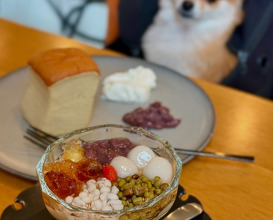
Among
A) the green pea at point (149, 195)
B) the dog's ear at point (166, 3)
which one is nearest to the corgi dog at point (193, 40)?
the dog's ear at point (166, 3)

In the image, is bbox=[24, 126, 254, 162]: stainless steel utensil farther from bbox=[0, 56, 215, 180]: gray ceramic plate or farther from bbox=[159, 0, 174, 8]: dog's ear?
bbox=[159, 0, 174, 8]: dog's ear

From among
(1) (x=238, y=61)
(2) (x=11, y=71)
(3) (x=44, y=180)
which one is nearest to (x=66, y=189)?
(3) (x=44, y=180)

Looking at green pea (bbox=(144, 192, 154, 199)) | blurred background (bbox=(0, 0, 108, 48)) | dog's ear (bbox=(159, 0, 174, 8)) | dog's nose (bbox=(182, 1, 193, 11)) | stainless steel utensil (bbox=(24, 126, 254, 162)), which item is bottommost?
blurred background (bbox=(0, 0, 108, 48))

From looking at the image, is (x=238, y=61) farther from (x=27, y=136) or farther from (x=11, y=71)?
(x=27, y=136)

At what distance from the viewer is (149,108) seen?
→ 120 cm

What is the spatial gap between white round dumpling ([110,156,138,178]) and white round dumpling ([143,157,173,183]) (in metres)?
0.02

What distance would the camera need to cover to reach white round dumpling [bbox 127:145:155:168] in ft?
2.80

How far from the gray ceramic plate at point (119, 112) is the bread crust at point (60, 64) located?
0.14 metres

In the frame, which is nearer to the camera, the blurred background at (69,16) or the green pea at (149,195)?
the green pea at (149,195)

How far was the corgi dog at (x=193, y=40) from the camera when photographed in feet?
7.02

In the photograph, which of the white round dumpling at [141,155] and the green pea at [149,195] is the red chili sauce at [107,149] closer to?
the white round dumpling at [141,155]

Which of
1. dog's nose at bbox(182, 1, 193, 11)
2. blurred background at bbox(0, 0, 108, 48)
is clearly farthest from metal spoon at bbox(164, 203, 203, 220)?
blurred background at bbox(0, 0, 108, 48)

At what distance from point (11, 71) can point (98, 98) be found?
0.31m

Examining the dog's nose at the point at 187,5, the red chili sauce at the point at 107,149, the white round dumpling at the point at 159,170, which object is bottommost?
the red chili sauce at the point at 107,149
